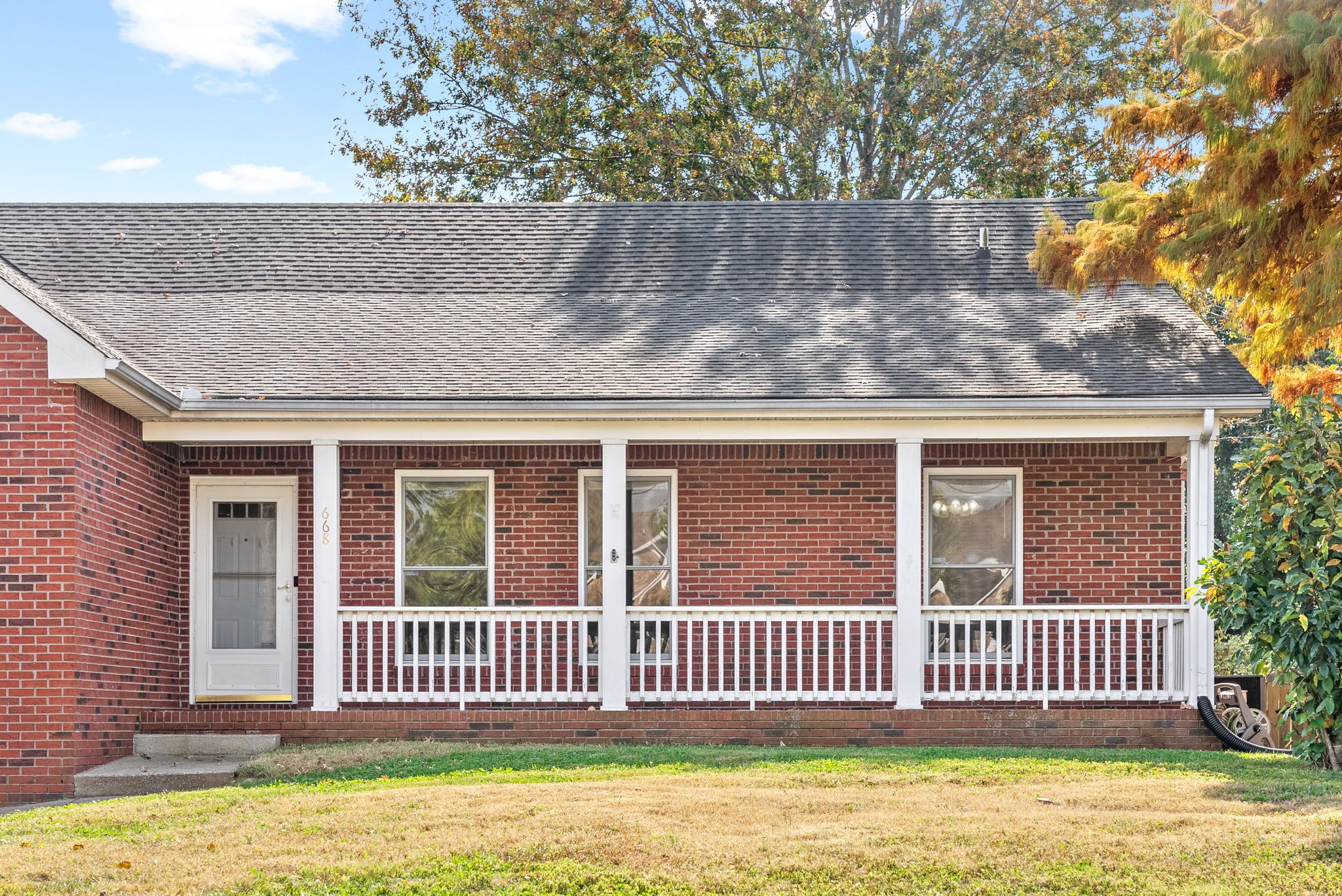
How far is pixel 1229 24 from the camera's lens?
477 inches

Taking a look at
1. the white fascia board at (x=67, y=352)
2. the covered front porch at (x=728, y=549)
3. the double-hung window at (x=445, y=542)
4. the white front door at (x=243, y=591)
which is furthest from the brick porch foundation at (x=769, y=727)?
the white fascia board at (x=67, y=352)

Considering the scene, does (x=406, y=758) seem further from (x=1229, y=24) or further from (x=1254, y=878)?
(x=1229, y=24)

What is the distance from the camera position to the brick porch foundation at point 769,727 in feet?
39.8

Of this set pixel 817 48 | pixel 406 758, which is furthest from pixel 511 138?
pixel 406 758

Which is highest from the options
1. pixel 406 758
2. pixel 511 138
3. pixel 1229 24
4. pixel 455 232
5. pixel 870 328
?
pixel 511 138

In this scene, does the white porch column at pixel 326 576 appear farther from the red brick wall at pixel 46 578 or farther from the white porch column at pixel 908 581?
the white porch column at pixel 908 581

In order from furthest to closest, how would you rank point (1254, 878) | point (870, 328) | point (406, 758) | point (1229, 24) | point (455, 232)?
point (455, 232) < point (870, 328) < point (1229, 24) < point (406, 758) < point (1254, 878)

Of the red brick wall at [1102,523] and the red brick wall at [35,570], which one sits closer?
the red brick wall at [35,570]

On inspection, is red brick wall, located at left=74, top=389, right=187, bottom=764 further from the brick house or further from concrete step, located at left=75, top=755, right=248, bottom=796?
concrete step, located at left=75, top=755, right=248, bottom=796

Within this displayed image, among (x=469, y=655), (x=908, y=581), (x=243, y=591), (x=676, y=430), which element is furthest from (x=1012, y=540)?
(x=243, y=591)

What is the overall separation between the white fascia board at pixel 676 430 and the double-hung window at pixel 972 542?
1.27 metres

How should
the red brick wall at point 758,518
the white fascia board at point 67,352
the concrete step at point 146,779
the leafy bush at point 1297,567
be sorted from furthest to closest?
the red brick wall at point 758,518
the concrete step at point 146,779
the white fascia board at point 67,352
the leafy bush at point 1297,567

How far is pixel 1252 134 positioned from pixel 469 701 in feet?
28.5

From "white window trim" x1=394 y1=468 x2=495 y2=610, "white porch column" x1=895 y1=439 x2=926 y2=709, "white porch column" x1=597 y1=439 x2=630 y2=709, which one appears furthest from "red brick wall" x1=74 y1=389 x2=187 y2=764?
"white porch column" x1=895 y1=439 x2=926 y2=709
